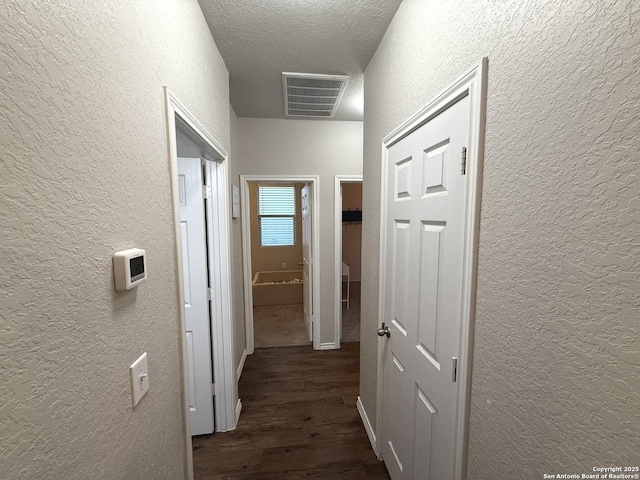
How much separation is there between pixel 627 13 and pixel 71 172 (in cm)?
106

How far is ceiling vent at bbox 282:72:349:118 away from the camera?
79.0 inches

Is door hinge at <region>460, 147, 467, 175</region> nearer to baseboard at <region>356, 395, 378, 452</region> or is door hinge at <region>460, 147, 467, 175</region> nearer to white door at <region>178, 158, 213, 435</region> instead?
white door at <region>178, 158, 213, 435</region>

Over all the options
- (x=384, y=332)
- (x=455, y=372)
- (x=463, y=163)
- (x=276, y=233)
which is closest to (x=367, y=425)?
(x=384, y=332)

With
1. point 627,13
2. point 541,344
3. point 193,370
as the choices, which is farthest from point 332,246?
point 627,13

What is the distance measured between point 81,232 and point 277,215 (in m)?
4.92

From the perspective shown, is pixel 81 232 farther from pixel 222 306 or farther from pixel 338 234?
pixel 338 234

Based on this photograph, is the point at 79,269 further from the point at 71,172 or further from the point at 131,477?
the point at 131,477

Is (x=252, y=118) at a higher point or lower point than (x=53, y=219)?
higher

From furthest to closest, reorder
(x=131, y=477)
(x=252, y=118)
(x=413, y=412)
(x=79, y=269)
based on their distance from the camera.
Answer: (x=252, y=118) → (x=413, y=412) → (x=131, y=477) → (x=79, y=269)

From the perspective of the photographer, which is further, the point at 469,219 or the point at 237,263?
the point at 237,263

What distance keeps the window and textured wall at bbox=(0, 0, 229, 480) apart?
4.44 metres

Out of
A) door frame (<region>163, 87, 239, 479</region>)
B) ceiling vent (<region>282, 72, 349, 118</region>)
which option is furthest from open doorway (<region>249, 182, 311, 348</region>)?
door frame (<region>163, 87, 239, 479</region>)

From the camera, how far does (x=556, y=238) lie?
0.58 meters

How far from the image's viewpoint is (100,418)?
62cm
